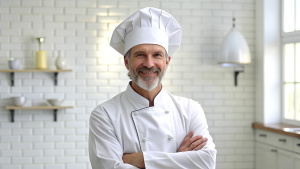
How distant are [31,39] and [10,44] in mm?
260

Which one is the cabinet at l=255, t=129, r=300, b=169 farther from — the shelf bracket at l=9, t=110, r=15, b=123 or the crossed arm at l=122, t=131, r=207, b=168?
the shelf bracket at l=9, t=110, r=15, b=123

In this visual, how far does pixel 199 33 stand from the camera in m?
5.71

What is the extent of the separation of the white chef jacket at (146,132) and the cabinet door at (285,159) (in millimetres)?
2527

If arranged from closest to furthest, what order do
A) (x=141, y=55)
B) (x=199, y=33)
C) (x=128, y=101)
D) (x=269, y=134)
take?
(x=141, y=55) → (x=128, y=101) → (x=269, y=134) → (x=199, y=33)

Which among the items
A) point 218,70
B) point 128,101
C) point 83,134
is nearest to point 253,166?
point 218,70

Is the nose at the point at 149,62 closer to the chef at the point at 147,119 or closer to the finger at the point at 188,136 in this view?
the chef at the point at 147,119

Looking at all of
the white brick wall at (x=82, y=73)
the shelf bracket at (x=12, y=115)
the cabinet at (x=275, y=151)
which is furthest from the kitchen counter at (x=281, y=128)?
the shelf bracket at (x=12, y=115)

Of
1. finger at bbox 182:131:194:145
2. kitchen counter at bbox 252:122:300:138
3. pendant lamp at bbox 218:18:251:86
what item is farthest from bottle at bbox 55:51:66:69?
finger at bbox 182:131:194:145

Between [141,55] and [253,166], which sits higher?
[141,55]

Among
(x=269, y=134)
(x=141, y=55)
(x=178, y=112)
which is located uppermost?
(x=141, y=55)

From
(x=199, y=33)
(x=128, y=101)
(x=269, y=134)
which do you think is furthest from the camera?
(x=199, y=33)

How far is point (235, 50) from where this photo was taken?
5379mm

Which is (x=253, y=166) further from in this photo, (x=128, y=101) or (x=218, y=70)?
(x=128, y=101)

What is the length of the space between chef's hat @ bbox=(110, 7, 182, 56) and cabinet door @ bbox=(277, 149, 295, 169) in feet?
9.13
